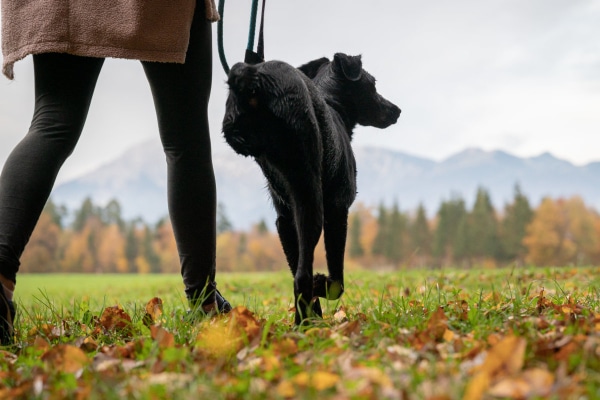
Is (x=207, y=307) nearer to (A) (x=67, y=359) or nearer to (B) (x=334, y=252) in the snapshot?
(B) (x=334, y=252)

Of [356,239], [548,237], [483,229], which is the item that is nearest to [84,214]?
[356,239]

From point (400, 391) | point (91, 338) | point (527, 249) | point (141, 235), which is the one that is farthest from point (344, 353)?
point (141, 235)

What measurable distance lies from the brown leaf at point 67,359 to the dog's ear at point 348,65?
6.49 ft

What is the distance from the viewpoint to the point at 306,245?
8.02ft

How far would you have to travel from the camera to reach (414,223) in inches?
2474

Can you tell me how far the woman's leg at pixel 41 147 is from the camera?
2.33 m

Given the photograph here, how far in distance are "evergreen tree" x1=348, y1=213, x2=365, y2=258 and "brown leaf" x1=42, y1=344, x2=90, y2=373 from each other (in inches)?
2382

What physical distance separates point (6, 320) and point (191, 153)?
1017 millimetres

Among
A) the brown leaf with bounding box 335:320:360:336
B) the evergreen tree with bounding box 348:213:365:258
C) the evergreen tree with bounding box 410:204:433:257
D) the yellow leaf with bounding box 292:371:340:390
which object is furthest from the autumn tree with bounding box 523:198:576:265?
the yellow leaf with bounding box 292:371:340:390

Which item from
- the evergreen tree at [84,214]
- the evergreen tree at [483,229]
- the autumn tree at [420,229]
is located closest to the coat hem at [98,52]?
the evergreen tree at [483,229]

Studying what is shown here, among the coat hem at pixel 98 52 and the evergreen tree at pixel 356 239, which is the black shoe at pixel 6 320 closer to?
the coat hem at pixel 98 52

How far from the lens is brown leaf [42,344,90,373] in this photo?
1868 millimetres

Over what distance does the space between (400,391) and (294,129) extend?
122 cm

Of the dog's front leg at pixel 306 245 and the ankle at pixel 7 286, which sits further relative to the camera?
the dog's front leg at pixel 306 245
